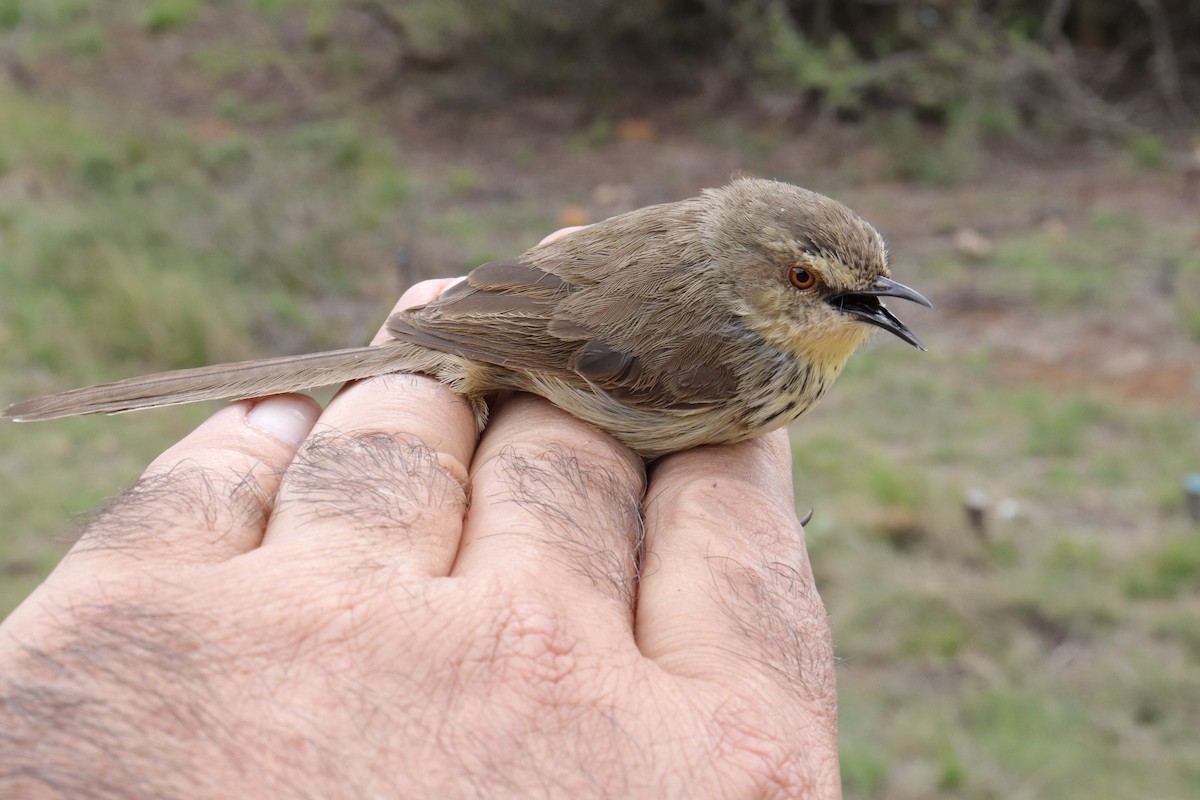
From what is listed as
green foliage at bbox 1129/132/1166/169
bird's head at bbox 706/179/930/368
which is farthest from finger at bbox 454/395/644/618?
green foliage at bbox 1129/132/1166/169

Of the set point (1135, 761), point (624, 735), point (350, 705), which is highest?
point (350, 705)

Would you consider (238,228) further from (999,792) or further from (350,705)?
(350,705)

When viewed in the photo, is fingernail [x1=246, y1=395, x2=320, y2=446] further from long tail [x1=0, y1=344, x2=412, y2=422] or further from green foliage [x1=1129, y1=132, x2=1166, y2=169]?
green foliage [x1=1129, y1=132, x2=1166, y2=169]

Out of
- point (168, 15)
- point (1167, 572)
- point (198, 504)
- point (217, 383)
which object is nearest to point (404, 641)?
point (198, 504)

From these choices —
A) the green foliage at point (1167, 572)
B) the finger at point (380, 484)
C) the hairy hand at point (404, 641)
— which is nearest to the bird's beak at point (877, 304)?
the hairy hand at point (404, 641)

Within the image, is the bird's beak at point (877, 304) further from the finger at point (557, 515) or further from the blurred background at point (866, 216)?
the finger at point (557, 515)

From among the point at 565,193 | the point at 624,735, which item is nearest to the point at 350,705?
the point at 624,735
